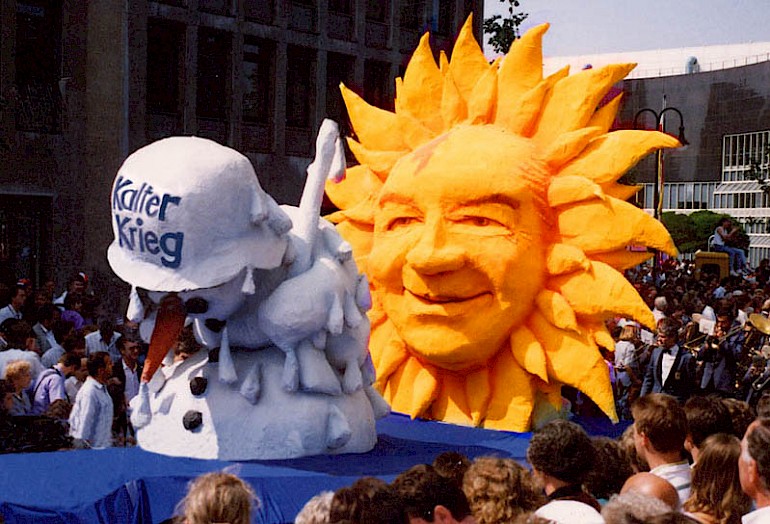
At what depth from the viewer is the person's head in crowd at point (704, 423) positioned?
4.84 meters

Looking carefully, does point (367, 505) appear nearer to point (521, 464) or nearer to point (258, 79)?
point (521, 464)

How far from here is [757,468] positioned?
358 cm

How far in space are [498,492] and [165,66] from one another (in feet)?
59.4

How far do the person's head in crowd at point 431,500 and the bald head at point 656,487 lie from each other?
2.74 ft

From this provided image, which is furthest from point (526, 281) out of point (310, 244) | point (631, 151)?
point (310, 244)

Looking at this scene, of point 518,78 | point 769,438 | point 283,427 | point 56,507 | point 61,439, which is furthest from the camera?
point 518,78

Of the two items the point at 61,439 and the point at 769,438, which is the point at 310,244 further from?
the point at 769,438

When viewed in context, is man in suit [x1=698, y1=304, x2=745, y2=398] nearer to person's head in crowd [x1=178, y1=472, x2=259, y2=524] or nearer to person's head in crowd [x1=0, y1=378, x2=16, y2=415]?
person's head in crowd [x1=0, y1=378, x2=16, y2=415]

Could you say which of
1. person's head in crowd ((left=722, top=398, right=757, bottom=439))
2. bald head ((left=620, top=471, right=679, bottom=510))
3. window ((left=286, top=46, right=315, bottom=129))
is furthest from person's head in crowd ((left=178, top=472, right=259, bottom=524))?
window ((left=286, top=46, right=315, bottom=129))

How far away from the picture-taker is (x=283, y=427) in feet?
19.9

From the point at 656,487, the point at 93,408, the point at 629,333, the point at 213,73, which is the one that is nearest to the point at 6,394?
the point at 93,408

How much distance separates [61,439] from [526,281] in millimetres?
3090

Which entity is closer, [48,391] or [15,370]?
[15,370]

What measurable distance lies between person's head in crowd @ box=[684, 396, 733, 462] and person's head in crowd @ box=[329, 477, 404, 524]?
1.76m
